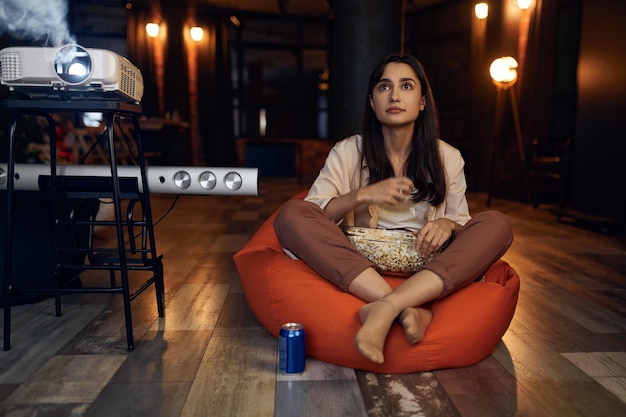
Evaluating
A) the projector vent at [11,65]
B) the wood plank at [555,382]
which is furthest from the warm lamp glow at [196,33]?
the wood plank at [555,382]

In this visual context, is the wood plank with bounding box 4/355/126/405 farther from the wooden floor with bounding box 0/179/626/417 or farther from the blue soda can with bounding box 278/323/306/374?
the blue soda can with bounding box 278/323/306/374

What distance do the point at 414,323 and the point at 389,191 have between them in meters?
0.40

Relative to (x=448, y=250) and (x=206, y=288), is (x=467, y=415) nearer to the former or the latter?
(x=448, y=250)

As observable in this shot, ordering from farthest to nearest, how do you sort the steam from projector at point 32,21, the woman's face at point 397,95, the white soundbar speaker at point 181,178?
1. the steam from projector at point 32,21
2. the white soundbar speaker at point 181,178
3. the woman's face at point 397,95

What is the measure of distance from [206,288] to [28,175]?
35.0 inches

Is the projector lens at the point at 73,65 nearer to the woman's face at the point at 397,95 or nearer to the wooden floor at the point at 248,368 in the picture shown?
the wooden floor at the point at 248,368

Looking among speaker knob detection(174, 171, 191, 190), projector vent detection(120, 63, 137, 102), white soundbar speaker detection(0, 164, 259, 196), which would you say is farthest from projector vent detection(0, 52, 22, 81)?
speaker knob detection(174, 171, 191, 190)

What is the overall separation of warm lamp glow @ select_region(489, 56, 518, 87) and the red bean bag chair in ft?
14.3

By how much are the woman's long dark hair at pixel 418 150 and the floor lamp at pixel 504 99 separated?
3.95 m

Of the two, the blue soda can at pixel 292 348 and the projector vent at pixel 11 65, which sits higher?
the projector vent at pixel 11 65

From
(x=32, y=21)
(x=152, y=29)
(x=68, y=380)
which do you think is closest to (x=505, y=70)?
(x=32, y=21)

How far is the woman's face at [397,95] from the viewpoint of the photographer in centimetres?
186

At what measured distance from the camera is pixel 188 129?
880 cm

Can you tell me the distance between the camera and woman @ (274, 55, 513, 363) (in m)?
1.57
